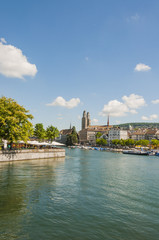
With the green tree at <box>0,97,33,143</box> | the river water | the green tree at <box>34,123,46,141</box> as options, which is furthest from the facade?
the river water

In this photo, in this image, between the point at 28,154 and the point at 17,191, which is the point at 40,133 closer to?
the point at 28,154

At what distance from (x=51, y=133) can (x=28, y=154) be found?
84.8 feet

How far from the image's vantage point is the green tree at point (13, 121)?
38.0 m

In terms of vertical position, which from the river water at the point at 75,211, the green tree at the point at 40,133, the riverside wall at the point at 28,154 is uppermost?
the green tree at the point at 40,133

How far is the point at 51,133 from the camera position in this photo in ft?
232

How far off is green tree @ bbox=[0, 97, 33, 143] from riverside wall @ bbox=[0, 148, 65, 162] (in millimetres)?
2911

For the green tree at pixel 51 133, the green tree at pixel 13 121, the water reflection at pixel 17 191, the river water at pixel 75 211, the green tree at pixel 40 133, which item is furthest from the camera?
the green tree at pixel 40 133

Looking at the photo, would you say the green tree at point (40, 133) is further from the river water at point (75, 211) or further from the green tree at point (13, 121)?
the river water at point (75, 211)

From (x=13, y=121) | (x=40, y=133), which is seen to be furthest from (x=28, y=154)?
(x=40, y=133)

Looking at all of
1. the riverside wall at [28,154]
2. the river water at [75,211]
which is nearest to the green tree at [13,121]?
the riverside wall at [28,154]

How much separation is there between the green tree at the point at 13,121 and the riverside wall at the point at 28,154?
291 centimetres

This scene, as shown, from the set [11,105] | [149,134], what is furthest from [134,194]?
[149,134]

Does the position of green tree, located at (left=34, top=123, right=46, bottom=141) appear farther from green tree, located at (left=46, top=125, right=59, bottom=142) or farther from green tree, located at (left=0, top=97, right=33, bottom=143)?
green tree, located at (left=0, top=97, right=33, bottom=143)

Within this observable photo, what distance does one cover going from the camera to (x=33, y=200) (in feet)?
56.6
